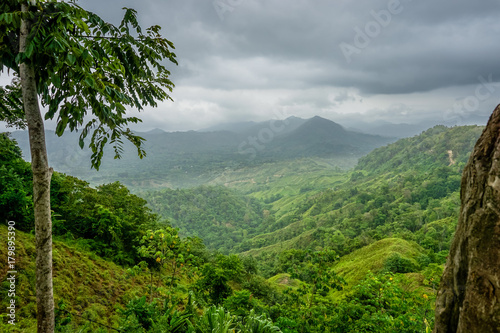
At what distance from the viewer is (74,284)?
7.20m

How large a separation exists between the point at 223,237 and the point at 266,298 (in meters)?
115

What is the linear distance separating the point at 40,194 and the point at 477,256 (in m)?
5.94

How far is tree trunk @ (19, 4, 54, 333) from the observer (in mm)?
3365

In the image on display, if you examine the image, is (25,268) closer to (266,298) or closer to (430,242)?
(266,298)

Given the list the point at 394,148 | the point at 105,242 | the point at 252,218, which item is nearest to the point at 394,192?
the point at 252,218

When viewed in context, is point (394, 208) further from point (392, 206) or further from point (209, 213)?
point (209, 213)

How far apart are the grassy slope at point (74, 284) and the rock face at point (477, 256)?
7.36 meters

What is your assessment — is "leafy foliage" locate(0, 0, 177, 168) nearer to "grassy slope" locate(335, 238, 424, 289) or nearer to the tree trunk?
the tree trunk

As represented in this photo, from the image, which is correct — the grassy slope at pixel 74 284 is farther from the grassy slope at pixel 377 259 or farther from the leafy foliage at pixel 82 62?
the grassy slope at pixel 377 259

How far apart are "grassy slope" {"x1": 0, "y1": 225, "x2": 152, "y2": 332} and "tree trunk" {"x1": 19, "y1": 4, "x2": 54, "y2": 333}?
191cm

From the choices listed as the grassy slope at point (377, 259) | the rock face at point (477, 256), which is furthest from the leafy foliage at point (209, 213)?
the rock face at point (477, 256)

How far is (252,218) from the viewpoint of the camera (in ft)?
511

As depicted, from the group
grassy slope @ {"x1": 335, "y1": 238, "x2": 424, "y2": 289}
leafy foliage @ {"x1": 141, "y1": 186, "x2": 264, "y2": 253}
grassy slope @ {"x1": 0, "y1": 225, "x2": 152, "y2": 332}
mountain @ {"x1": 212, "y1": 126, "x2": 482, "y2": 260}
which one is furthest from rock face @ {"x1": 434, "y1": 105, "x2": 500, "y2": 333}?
leafy foliage @ {"x1": 141, "y1": 186, "x2": 264, "y2": 253}

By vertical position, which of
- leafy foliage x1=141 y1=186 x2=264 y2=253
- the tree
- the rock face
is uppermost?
the tree
